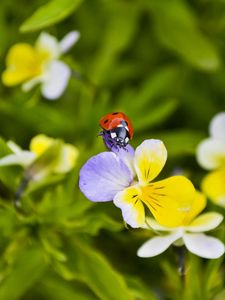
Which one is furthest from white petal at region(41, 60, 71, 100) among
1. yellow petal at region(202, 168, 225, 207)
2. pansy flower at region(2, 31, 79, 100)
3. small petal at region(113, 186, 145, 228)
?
small petal at region(113, 186, 145, 228)

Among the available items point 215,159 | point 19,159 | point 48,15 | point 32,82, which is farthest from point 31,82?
point 215,159

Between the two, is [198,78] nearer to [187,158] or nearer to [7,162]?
[187,158]

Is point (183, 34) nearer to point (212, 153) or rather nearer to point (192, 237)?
point (212, 153)

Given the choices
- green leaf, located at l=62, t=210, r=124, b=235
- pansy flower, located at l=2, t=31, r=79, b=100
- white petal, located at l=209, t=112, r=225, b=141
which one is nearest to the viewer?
green leaf, located at l=62, t=210, r=124, b=235

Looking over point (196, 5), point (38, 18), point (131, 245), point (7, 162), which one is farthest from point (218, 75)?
point (7, 162)

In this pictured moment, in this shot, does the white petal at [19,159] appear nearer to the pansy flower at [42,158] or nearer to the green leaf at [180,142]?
the pansy flower at [42,158]

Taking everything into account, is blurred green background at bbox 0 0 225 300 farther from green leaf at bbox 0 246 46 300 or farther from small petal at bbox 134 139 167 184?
small petal at bbox 134 139 167 184
